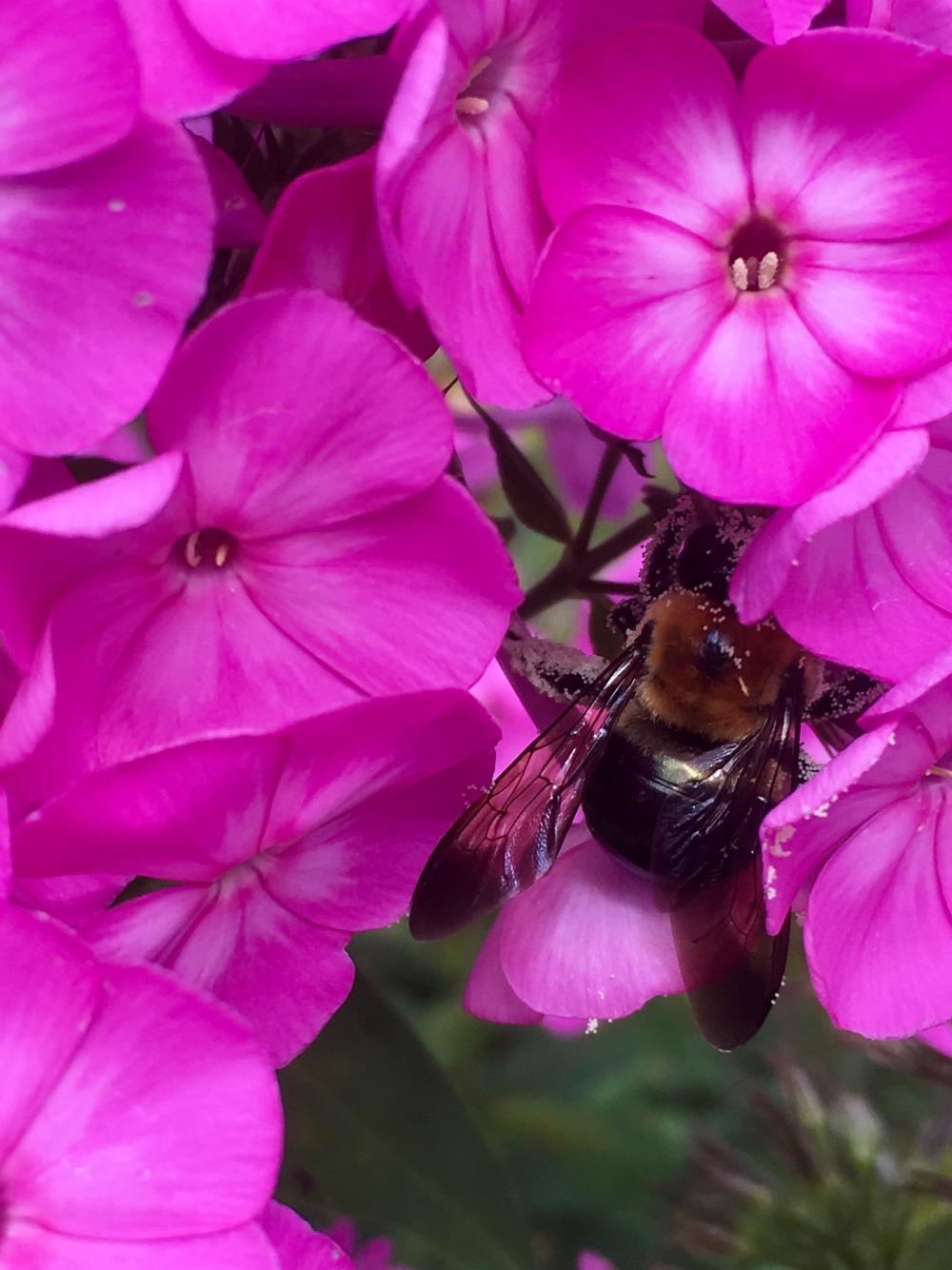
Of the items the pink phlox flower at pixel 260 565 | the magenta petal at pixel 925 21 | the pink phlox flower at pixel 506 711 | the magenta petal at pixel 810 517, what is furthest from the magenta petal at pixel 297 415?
the pink phlox flower at pixel 506 711

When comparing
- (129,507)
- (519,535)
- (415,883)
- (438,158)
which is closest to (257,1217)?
(415,883)

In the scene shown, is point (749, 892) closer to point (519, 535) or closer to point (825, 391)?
point (825, 391)

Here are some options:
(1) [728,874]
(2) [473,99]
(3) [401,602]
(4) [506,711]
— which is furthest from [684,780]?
(4) [506,711]

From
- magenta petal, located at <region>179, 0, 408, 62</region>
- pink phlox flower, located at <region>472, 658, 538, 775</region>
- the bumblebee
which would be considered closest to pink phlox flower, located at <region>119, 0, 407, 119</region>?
magenta petal, located at <region>179, 0, 408, 62</region>

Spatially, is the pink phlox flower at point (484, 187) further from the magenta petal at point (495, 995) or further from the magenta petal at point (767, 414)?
the magenta petal at point (495, 995)

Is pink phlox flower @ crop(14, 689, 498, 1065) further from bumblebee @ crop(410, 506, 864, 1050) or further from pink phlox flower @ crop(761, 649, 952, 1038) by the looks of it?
pink phlox flower @ crop(761, 649, 952, 1038)
